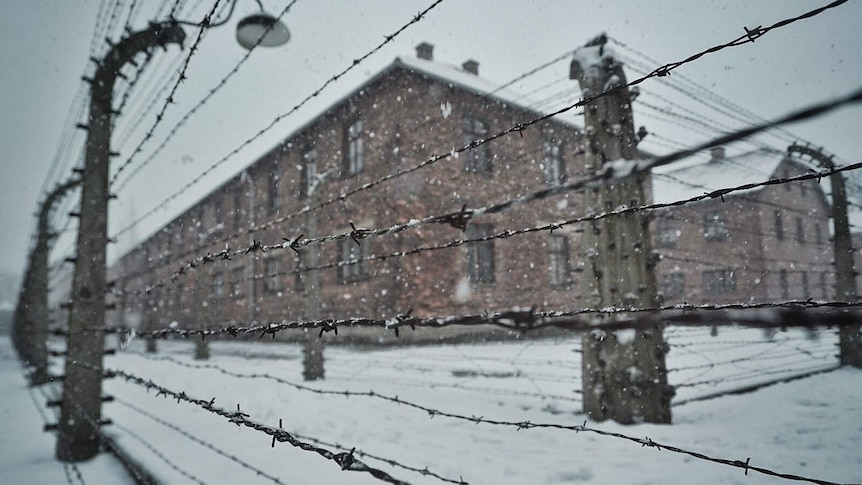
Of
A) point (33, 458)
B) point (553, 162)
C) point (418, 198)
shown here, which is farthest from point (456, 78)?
point (33, 458)

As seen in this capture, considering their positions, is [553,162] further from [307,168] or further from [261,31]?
[261,31]

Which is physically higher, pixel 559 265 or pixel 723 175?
pixel 723 175

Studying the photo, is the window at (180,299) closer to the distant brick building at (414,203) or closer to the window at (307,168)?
the distant brick building at (414,203)

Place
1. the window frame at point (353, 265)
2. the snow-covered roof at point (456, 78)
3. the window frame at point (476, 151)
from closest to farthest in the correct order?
the snow-covered roof at point (456, 78), the window frame at point (353, 265), the window frame at point (476, 151)

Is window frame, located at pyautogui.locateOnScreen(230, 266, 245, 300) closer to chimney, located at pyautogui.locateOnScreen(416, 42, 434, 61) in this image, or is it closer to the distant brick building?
the distant brick building

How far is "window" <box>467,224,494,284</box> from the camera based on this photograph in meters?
12.5

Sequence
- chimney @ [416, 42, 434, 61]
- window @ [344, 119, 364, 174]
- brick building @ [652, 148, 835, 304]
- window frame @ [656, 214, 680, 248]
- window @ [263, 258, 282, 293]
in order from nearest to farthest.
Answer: window @ [344, 119, 364, 174], chimney @ [416, 42, 434, 61], window @ [263, 258, 282, 293], brick building @ [652, 148, 835, 304], window frame @ [656, 214, 680, 248]

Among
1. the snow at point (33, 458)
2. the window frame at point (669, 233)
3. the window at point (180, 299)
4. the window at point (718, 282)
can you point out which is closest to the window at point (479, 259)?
the snow at point (33, 458)

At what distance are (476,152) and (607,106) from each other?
31.1 feet

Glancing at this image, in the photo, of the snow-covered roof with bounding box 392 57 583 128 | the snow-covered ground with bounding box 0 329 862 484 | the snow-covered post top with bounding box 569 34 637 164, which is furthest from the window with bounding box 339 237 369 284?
the snow-covered post top with bounding box 569 34 637 164

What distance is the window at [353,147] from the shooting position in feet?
43.0

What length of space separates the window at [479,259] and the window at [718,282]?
45.9 ft

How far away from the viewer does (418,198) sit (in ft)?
37.4

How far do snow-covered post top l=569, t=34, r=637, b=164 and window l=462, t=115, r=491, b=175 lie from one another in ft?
28.1
